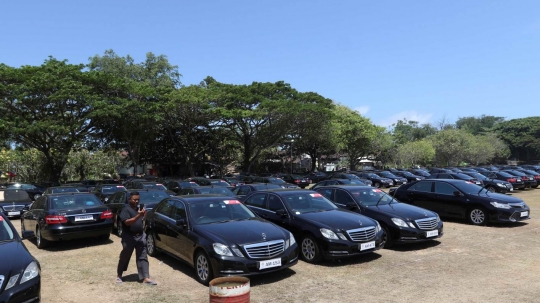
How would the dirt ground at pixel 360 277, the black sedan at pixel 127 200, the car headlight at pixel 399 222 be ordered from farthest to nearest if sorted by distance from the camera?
the black sedan at pixel 127 200 → the car headlight at pixel 399 222 → the dirt ground at pixel 360 277

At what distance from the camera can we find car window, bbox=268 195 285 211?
856 centimetres

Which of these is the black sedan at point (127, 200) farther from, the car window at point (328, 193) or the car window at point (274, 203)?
the car window at point (328, 193)

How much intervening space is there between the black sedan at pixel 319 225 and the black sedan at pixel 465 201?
213 inches

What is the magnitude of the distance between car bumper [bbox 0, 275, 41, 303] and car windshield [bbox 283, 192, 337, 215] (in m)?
4.86

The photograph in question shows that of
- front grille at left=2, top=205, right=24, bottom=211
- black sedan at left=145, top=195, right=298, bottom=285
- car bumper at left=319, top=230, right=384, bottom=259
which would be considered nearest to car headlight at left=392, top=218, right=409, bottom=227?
car bumper at left=319, top=230, right=384, bottom=259

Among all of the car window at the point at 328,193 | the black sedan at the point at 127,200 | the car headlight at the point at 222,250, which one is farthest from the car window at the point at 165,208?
the car window at the point at 328,193

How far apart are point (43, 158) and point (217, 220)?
119 ft

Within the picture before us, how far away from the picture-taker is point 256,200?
9.32 m

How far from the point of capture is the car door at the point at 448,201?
39.1ft

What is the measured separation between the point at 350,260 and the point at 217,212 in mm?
2827

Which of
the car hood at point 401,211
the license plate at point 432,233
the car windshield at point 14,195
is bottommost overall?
the license plate at point 432,233

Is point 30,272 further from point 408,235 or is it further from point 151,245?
point 408,235

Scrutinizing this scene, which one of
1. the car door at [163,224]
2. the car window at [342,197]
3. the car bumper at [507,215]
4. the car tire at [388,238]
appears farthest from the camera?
the car bumper at [507,215]

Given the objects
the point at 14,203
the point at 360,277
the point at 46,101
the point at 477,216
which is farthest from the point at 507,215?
the point at 46,101
